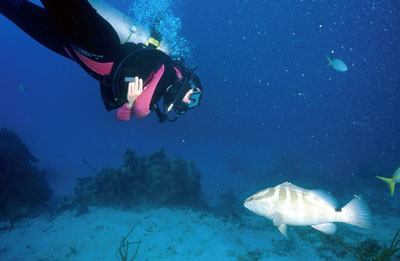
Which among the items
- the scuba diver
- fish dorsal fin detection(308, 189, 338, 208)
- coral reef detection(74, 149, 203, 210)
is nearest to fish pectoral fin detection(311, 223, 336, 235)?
fish dorsal fin detection(308, 189, 338, 208)

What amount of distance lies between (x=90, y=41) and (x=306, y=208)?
3.42m

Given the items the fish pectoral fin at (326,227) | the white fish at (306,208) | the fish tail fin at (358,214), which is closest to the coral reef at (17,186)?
the white fish at (306,208)

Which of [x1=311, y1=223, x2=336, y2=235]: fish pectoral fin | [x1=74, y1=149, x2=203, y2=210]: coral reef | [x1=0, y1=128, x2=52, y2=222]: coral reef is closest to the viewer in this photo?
[x1=311, y1=223, x2=336, y2=235]: fish pectoral fin

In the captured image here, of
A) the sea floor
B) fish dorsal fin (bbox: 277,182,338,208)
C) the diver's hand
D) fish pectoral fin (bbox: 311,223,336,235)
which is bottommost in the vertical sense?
the sea floor

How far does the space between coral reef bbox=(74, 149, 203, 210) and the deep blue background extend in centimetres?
558

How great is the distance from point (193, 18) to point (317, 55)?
60.9 meters

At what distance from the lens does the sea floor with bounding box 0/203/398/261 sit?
461 centimetres

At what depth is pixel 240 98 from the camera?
284 feet

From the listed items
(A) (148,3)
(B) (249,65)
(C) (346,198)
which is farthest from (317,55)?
(C) (346,198)

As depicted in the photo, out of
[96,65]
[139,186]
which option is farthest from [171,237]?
[96,65]

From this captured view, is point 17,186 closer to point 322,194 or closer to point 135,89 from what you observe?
point 135,89

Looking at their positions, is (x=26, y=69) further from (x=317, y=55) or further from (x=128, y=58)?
(x=317, y=55)

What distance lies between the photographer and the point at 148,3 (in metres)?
22.0

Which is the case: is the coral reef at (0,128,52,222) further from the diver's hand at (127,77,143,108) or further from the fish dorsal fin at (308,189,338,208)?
the fish dorsal fin at (308,189,338,208)
